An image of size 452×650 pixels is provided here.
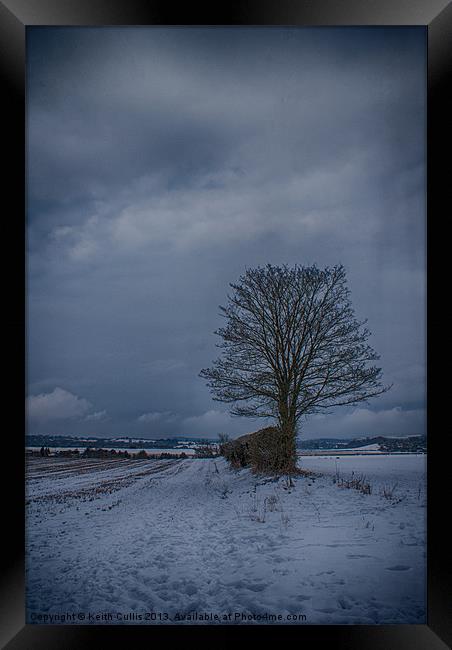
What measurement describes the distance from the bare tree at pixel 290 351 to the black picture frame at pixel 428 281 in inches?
17.7

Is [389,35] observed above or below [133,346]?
above

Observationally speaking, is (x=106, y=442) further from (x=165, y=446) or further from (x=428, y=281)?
(x=428, y=281)

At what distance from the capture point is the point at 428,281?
2.51m

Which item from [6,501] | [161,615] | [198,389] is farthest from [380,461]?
[6,501]

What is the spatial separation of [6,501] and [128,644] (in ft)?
3.33

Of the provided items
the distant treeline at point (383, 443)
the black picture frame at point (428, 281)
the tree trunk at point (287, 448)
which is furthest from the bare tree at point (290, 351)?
the black picture frame at point (428, 281)

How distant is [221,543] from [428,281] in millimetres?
1871

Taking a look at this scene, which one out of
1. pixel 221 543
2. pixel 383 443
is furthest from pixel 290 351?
pixel 221 543

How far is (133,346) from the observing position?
262 cm

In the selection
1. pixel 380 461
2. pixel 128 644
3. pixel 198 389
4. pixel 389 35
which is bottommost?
pixel 128 644

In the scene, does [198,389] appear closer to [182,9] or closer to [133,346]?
[133,346]

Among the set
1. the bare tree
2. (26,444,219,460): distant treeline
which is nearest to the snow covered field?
(26,444,219,460): distant treeline

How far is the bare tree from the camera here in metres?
2.62

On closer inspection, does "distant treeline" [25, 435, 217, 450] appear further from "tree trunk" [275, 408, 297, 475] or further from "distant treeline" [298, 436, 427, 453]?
"distant treeline" [298, 436, 427, 453]
